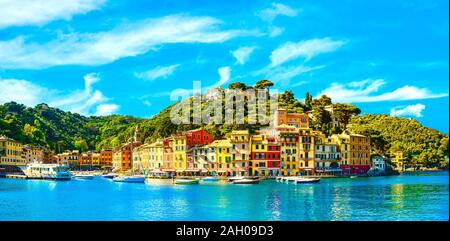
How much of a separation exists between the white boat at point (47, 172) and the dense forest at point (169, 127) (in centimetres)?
205

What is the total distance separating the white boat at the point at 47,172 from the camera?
23.7 meters

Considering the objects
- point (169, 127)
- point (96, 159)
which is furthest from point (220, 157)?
point (96, 159)

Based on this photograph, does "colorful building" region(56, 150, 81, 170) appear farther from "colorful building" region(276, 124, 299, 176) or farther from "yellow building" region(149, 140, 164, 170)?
"colorful building" region(276, 124, 299, 176)

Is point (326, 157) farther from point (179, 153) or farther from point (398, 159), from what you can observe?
point (179, 153)

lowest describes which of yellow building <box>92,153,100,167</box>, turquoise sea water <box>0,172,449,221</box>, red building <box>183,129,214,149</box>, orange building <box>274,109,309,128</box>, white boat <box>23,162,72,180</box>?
turquoise sea water <box>0,172,449,221</box>

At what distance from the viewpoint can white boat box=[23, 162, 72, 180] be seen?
77.8ft

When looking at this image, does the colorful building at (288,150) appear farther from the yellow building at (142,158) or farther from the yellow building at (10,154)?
the yellow building at (10,154)

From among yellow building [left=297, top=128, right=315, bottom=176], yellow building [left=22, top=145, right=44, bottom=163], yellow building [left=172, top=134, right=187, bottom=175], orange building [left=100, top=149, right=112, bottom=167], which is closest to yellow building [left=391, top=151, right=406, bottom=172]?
yellow building [left=297, top=128, right=315, bottom=176]

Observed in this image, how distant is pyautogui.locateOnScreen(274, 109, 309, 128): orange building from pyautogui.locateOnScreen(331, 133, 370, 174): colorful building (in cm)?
156

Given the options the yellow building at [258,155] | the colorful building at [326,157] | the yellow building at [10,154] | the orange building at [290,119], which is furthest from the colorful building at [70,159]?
the colorful building at [326,157]

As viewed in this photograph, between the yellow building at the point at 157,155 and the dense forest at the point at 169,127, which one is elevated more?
the dense forest at the point at 169,127

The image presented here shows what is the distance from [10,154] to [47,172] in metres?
3.34

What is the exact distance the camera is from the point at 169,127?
24.7 metres
